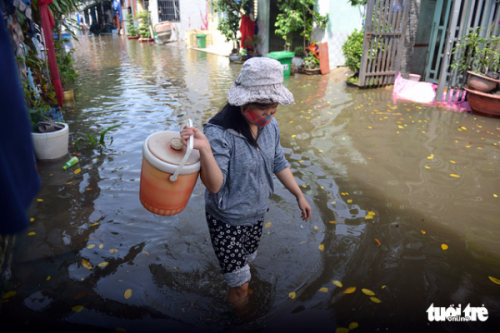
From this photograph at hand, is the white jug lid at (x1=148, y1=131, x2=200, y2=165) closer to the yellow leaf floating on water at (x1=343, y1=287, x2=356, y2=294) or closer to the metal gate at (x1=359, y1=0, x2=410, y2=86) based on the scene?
the yellow leaf floating on water at (x1=343, y1=287, x2=356, y2=294)

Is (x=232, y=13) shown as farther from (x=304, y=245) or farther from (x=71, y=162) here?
(x=304, y=245)

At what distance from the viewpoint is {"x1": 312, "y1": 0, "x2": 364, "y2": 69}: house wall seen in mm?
11203

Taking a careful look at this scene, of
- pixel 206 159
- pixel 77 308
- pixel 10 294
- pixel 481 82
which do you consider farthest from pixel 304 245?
pixel 481 82

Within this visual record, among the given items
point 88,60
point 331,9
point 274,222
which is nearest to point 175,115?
point 274,222

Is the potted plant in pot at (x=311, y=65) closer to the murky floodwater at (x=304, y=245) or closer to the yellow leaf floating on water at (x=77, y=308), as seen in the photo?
the murky floodwater at (x=304, y=245)

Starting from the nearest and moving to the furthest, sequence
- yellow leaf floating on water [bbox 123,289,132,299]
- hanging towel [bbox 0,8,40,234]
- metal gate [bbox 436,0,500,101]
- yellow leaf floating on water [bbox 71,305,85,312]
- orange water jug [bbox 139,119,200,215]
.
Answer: hanging towel [bbox 0,8,40,234], orange water jug [bbox 139,119,200,215], yellow leaf floating on water [bbox 71,305,85,312], yellow leaf floating on water [bbox 123,289,132,299], metal gate [bbox 436,0,500,101]

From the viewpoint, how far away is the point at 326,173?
4500mm

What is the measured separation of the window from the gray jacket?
28570 mm

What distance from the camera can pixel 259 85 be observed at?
1.77m

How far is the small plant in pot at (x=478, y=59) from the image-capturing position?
6773 millimetres

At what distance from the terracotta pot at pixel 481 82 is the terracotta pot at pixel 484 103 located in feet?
0.36

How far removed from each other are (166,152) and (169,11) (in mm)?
30079

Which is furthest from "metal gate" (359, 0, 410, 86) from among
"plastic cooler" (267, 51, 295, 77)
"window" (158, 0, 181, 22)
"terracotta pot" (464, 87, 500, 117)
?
"window" (158, 0, 181, 22)

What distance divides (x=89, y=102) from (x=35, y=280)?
6.35 m
